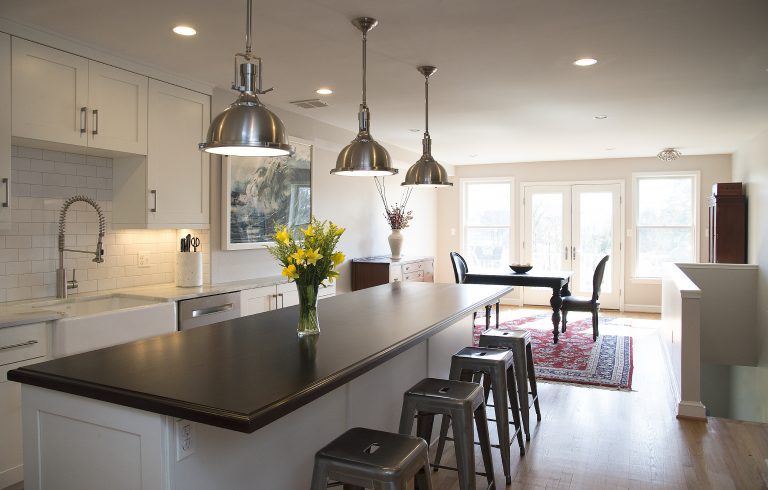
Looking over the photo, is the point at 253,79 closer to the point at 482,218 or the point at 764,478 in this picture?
the point at 764,478

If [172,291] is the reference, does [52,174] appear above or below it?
above

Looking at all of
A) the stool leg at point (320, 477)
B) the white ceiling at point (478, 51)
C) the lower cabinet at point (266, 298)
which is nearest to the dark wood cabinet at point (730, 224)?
the white ceiling at point (478, 51)

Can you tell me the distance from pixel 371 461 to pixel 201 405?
60cm

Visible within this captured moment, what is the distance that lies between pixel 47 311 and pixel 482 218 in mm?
7815

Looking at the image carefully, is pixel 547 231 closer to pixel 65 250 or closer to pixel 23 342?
pixel 65 250

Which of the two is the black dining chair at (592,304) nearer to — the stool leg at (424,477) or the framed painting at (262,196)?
the framed painting at (262,196)

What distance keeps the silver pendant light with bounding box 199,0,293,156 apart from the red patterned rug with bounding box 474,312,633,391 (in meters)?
3.81

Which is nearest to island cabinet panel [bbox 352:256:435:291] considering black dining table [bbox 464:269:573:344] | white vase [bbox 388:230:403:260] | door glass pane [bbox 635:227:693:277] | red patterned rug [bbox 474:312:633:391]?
white vase [bbox 388:230:403:260]

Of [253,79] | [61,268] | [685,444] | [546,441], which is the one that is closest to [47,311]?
[61,268]

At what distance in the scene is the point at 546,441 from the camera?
142 inches

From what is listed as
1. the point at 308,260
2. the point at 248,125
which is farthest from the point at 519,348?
the point at 248,125

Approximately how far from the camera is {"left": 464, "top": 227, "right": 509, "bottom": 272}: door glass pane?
9817 millimetres

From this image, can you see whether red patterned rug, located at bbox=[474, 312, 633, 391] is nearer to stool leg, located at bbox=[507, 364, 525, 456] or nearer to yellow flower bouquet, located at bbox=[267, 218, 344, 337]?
stool leg, located at bbox=[507, 364, 525, 456]

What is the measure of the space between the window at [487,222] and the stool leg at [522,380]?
621 centimetres
